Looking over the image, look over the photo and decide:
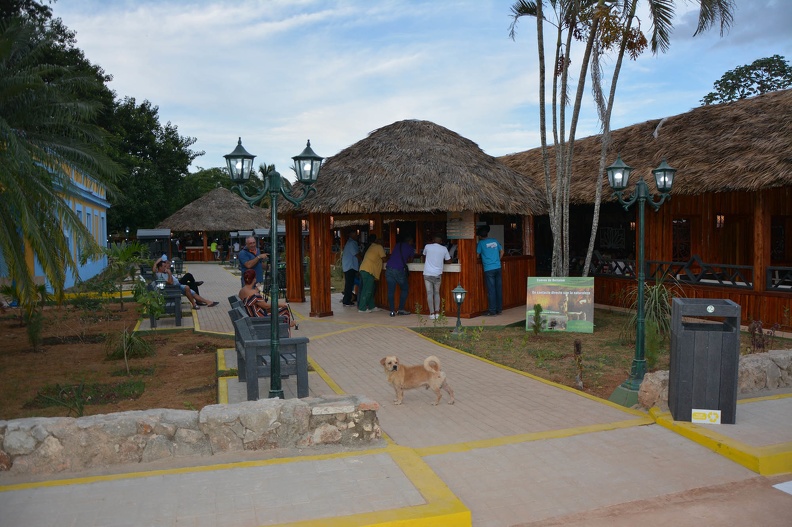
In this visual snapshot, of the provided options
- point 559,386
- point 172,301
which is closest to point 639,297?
point 559,386

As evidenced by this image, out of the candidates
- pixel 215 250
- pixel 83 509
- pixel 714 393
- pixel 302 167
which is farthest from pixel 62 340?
pixel 215 250

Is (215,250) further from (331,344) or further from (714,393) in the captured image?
(714,393)

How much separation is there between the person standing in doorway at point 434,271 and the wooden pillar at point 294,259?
397 centimetres

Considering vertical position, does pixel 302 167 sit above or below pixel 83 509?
above

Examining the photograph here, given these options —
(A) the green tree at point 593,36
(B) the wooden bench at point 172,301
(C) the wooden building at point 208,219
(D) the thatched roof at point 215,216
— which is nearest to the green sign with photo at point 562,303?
(A) the green tree at point 593,36

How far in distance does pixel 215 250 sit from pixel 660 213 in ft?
103

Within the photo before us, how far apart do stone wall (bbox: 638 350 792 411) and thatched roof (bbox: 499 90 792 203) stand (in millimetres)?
4414

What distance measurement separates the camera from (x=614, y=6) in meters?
11.3

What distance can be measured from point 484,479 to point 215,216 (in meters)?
36.2

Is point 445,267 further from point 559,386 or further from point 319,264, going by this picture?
point 559,386

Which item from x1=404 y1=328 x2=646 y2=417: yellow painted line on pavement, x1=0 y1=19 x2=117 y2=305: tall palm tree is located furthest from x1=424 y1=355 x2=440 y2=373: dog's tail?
x1=0 y1=19 x2=117 y2=305: tall palm tree

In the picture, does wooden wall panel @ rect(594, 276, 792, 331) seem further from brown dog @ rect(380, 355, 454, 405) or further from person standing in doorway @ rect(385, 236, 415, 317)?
brown dog @ rect(380, 355, 454, 405)

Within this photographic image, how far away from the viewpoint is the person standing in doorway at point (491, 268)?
41.7 ft

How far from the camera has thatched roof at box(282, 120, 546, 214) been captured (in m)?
12.4
